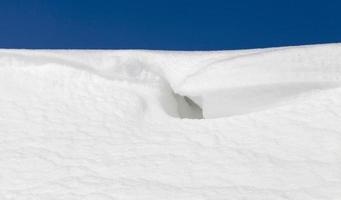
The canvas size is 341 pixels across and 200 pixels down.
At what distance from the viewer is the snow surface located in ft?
4.13

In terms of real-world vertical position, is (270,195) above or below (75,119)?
below

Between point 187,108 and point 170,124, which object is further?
point 187,108

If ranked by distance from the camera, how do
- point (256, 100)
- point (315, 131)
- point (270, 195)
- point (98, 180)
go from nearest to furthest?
1. point (270, 195)
2. point (98, 180)
3. point (315, 131)
4. point (256, 100)

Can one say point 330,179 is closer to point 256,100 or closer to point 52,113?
point 256,100

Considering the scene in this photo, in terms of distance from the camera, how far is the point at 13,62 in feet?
6.57

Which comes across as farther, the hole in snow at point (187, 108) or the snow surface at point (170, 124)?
the hole in snow at point (187, 108)

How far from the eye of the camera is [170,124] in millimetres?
1580

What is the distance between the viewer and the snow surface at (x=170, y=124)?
4.13 ft

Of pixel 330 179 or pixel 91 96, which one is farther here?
pixel 91 96

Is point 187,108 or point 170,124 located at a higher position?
point 187,108

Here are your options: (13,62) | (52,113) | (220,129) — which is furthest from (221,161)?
(13,62)

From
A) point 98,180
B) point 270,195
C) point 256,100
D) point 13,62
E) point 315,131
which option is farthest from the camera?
point 13,62

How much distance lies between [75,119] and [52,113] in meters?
0.08

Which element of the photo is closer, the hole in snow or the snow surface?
the snow surface
